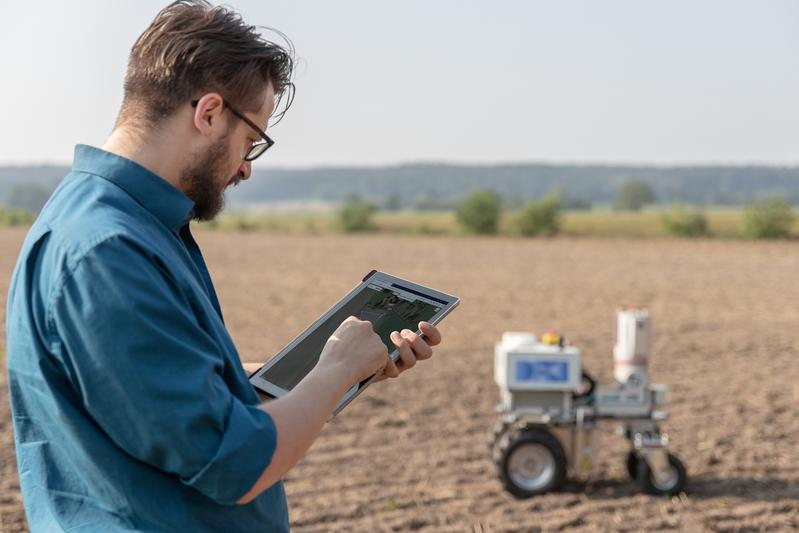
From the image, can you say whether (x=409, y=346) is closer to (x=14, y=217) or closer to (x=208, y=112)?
(x=208, y=112)

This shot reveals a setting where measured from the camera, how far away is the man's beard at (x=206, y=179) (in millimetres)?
1625

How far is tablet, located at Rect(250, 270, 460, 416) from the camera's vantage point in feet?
6.65

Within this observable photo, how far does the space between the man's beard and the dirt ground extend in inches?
140

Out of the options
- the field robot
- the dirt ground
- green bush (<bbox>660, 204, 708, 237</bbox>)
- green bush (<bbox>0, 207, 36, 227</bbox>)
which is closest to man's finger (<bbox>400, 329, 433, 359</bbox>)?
the dirt ground

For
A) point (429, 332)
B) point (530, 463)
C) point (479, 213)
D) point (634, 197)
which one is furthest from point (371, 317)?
point (634, 197)

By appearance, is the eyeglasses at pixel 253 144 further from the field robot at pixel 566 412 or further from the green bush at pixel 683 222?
the green bush at pixel 683 222

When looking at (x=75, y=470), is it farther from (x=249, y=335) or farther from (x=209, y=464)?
(x=249, y=335)

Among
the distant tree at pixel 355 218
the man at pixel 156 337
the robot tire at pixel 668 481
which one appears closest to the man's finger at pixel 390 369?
the man at pixel 156 337

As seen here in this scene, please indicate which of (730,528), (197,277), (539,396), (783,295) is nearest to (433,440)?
(539,396)

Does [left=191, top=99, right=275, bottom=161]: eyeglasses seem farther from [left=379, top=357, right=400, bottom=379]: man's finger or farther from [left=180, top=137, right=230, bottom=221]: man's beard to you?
[left=379, top=357, right=400, bottom=379]: man's finger

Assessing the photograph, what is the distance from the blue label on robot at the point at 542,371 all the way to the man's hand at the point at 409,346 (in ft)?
11.8

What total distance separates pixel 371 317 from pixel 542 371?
3.56m

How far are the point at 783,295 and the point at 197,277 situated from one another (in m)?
17.2

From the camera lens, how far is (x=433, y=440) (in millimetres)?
6723
